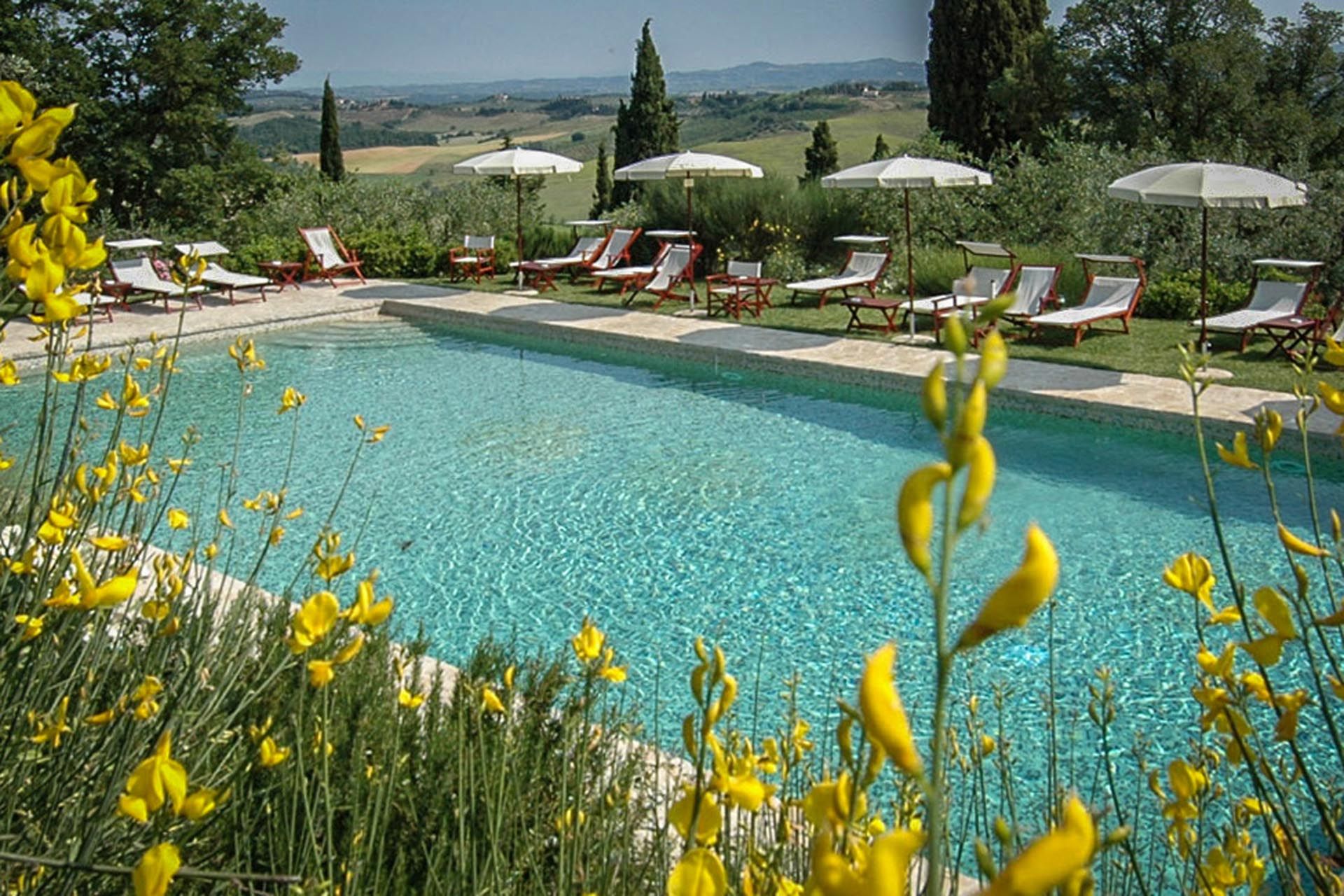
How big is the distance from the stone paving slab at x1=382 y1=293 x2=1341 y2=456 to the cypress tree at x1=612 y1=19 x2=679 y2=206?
23.8ft

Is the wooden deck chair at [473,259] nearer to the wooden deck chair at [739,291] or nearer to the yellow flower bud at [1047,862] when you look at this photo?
the wooden deck chair at [739,291]

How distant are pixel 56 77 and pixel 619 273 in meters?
10.5

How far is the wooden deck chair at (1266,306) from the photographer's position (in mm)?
10219

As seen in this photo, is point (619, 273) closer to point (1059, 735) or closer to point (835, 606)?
point (835, 606)

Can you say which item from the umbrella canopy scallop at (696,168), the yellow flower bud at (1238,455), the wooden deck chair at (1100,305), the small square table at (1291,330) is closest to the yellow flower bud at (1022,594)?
the yellow flower bud at (1238,455)

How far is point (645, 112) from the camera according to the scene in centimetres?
2144

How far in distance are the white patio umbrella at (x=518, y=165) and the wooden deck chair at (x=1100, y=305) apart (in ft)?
20.2

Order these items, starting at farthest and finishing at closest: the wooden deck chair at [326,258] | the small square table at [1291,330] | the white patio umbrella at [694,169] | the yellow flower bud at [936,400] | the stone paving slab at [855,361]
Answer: the wooden deck chair at [326,258], the white patio umbrella at [694,169], the small square table at [1291,330], the stone paving slab at [855,361], the yellow flower bud at [936,400]

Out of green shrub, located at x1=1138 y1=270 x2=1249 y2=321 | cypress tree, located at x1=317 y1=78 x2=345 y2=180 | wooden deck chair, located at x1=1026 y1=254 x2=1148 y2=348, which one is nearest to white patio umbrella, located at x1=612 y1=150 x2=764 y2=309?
wooden deck chair, located at x1=1026 y1=254 x2=1148 y2=348

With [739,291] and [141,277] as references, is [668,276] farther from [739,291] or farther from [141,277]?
[141,277]

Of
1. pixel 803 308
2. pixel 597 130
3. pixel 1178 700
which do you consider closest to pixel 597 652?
pixel 1178 700

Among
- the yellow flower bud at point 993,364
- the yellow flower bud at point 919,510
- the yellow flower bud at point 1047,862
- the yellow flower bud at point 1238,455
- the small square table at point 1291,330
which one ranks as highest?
the yellow flower bud at point 993,364

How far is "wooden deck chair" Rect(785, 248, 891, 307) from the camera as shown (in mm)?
13133

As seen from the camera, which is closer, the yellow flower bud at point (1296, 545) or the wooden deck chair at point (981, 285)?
the yellow flower bud at point (1296, 545)
